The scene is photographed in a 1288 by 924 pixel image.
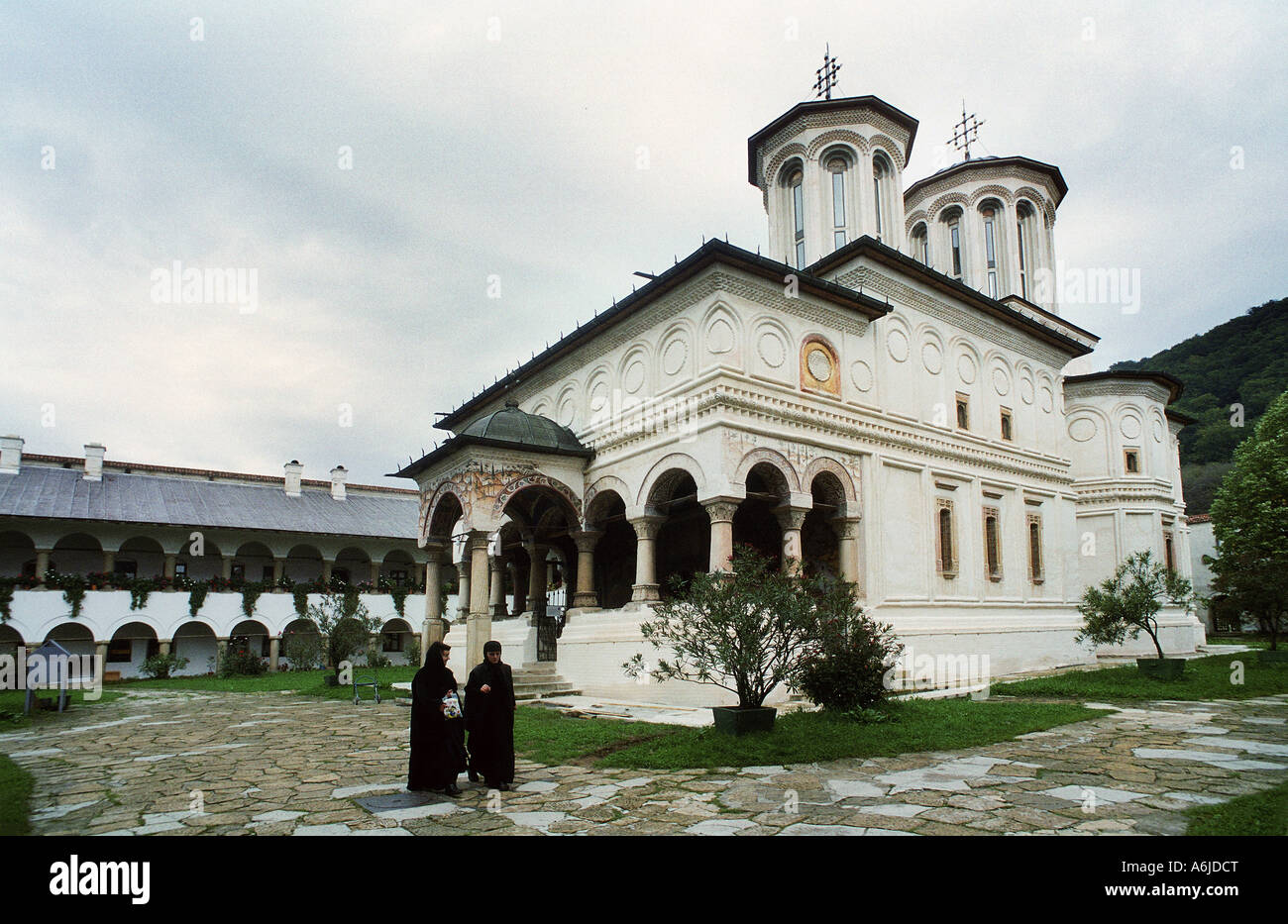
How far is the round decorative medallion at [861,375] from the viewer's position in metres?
15.6

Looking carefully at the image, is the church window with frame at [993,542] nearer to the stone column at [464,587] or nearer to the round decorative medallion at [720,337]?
the round decorative medallion at [720,337]

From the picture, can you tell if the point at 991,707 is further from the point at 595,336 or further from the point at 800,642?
the point at 595,336

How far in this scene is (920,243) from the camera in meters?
23.6

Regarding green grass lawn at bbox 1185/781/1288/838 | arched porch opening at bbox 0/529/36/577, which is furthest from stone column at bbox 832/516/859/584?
arched porch opening at bbox 0/529/36/577

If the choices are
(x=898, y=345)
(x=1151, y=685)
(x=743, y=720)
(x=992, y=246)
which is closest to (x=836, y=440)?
(x=898, y=345)

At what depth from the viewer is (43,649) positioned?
12875mm

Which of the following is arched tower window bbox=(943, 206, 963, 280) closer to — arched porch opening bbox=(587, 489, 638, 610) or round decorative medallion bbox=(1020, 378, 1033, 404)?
round decorative medallion bbox=(1020, 378, 1033, 404)

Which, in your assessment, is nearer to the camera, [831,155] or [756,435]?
[756,435]

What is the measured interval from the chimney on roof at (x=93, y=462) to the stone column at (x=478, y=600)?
2303 cm

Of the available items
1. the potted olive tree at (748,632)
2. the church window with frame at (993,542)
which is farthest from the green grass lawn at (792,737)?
the church window with frame at (993,542)

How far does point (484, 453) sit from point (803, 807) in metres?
10.5

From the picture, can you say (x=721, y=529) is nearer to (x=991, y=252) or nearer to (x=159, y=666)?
(x=991, y=252)

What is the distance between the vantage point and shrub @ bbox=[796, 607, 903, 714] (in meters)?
8.97
